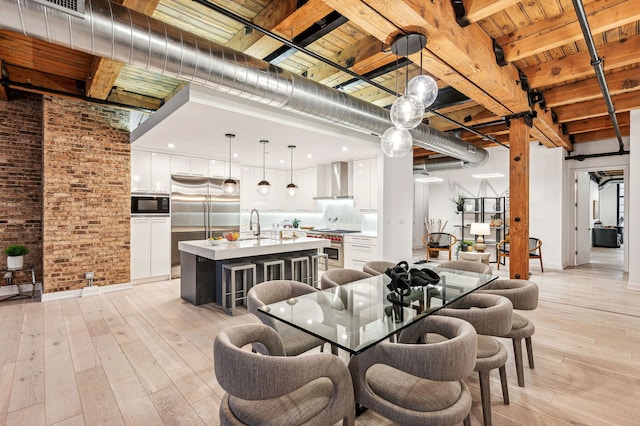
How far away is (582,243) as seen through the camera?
325 inches

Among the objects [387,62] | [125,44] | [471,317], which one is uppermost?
[387,62]

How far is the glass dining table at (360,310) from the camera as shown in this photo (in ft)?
5.53

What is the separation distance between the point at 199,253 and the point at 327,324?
3.02m

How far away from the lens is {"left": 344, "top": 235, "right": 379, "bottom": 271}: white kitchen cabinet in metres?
6.43

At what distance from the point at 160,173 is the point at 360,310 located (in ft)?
17.9

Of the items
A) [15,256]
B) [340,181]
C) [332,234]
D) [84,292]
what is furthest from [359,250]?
[15,256]

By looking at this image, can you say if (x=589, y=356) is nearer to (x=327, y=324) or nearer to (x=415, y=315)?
(x=415, y=315)

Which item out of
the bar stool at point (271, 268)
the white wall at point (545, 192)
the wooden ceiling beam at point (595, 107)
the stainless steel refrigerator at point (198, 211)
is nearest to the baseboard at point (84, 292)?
the stainless steel refrigerator at point (198, 211)

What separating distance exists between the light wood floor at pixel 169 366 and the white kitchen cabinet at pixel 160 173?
7.49 ft

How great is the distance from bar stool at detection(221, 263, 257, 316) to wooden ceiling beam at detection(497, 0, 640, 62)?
13.3 feet

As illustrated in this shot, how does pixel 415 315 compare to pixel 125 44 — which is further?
pixel 125 44

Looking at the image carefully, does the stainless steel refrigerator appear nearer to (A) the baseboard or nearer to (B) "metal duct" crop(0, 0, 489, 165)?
(A) the baseboard

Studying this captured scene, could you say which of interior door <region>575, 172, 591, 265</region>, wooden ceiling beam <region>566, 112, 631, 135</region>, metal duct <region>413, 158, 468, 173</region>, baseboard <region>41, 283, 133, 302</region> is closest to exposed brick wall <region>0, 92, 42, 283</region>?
baseboard <region>41, 283, 133, 302</region>

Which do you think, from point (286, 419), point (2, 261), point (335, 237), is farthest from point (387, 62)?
point (2, 261)
